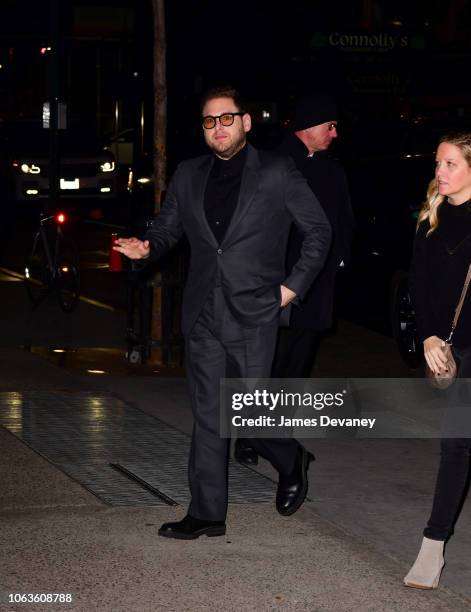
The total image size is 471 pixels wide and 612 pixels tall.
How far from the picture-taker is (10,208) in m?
28.4

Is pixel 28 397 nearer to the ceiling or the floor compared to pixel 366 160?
nearer to the floor

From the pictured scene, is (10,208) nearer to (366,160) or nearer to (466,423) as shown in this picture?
(366,160)

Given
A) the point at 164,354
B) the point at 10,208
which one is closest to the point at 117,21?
the point at 10,208

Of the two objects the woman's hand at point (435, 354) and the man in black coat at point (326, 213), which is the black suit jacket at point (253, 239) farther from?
the man in black coat at point (326, 213)

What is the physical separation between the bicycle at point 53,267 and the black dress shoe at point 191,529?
8.10m

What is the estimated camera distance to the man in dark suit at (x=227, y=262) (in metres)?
6.35

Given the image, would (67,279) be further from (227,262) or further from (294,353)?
(227,262)

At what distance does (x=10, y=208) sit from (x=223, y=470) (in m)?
22.5

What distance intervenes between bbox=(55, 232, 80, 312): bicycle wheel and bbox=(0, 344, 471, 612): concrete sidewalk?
6246 mm

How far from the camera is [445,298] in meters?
5.75

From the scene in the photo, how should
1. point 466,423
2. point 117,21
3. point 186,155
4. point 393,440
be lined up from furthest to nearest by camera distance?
point 117,21
point 186,155
point 393,440
point 466,423

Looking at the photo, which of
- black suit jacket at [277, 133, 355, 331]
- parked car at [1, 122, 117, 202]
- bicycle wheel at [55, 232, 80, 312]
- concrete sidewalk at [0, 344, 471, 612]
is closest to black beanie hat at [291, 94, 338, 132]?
black suit jacket at [277, 133, 355, 331]

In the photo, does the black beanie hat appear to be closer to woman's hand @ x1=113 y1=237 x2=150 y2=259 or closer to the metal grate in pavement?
woman's hand @ x1=113 y1=237 x2=150 y2=259

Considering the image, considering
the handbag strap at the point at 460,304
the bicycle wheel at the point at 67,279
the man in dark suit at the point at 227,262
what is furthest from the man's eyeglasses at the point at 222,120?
the bicycle wheel at the point at 67,279
